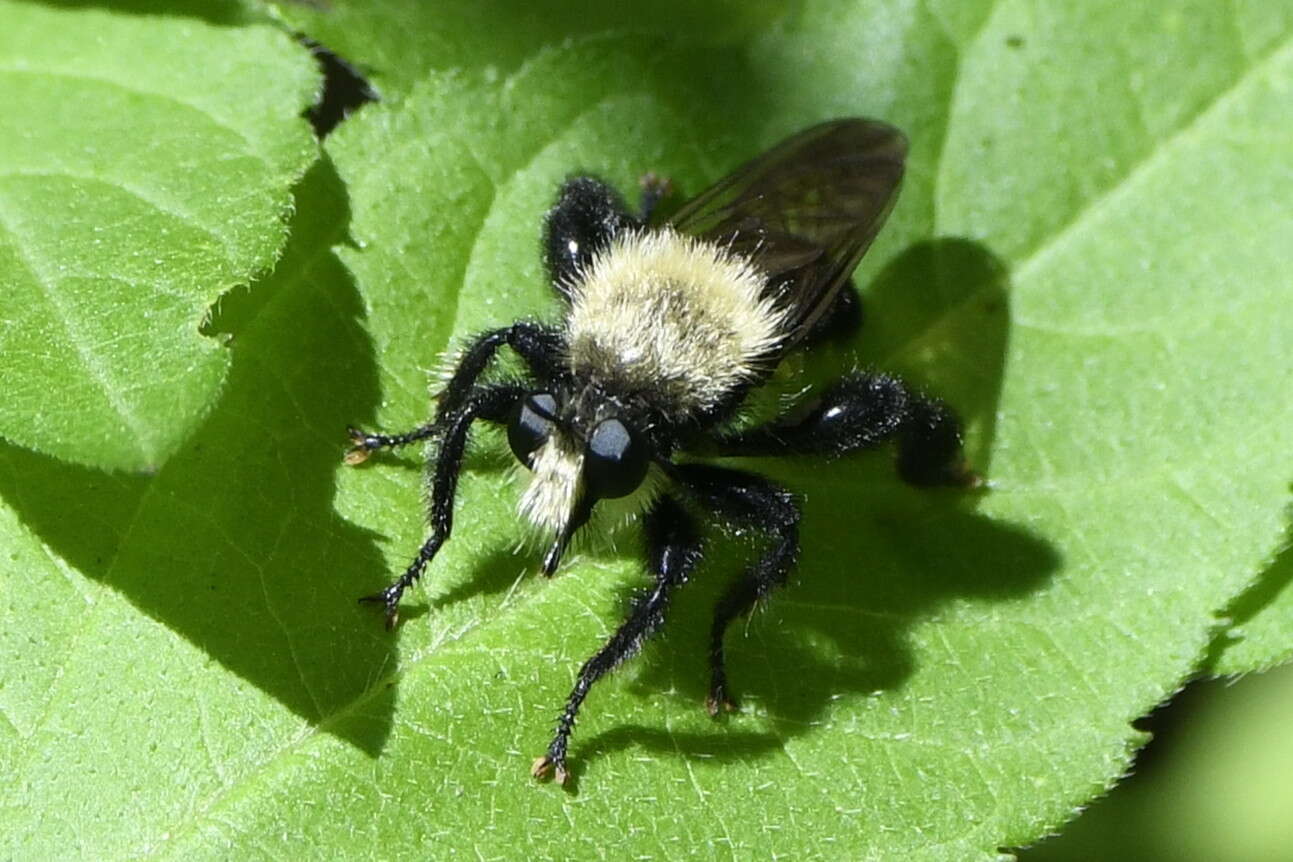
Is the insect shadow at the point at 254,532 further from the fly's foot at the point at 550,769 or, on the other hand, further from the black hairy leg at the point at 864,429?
the black hairy leg at the point at 864,429

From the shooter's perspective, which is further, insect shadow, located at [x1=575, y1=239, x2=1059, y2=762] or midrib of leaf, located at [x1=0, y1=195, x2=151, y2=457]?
insect shadow, located at [x1=575, y1=239, x2=1059, y2=762]

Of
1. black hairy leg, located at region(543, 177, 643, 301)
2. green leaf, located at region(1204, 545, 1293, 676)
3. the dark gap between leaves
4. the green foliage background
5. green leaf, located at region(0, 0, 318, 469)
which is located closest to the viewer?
green leaf, located at region(0, 0, 318, 469)

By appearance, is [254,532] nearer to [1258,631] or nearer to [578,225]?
[578,225]

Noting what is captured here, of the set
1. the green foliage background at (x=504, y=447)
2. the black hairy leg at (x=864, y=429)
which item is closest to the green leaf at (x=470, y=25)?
the green foliage background at (x=504, y=447)

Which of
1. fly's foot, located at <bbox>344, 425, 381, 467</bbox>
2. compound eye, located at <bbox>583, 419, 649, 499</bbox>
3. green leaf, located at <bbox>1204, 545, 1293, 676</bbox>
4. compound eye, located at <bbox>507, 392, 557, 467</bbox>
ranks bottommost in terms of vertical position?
fly's foot, located at <bbox>344, 425, 381, 467</bbox>

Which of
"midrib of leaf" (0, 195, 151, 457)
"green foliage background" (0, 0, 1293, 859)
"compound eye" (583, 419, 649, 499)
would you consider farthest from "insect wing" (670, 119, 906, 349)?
"midrib of leaf" (0, 195, 151, 457)

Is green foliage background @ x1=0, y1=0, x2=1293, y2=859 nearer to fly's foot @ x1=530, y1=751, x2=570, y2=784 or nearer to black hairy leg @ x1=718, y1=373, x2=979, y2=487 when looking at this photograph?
fly's foot @ x1=530, y1=751, x2=570, y2=784
